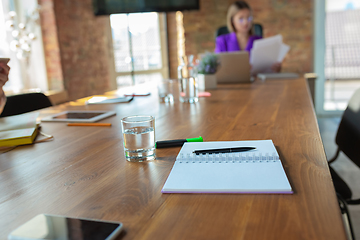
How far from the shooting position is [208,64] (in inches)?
82.8

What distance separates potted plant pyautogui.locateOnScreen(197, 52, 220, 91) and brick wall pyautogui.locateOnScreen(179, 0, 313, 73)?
2933 millimetres

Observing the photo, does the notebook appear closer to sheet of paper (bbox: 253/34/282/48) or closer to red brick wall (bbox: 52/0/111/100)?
sheet of paper (bbox: 253/34/282/48)

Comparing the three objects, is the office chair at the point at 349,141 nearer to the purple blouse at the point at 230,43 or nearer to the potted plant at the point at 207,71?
the potted plant at the point at 207,71

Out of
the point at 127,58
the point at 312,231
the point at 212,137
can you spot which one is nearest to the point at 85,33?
the point at 127,58

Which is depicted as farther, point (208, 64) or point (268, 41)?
point (268, 41)

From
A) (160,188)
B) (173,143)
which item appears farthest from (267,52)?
(160,188)

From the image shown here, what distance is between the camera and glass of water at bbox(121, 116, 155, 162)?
754 millimetres

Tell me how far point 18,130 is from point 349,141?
126 centimetres

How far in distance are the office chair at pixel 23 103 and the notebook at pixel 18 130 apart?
0.55 metres

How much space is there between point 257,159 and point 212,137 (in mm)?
266

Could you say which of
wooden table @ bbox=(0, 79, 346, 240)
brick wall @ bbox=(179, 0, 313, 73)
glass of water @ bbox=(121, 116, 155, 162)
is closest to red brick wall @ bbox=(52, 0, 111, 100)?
brick wall @ bbox=(179, 0, 313, 73)

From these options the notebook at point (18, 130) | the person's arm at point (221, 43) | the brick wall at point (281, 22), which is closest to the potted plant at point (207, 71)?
the notebook at point (18, 130)

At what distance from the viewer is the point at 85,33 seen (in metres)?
4.17

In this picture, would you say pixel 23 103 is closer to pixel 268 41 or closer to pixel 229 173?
pixel 229 173
